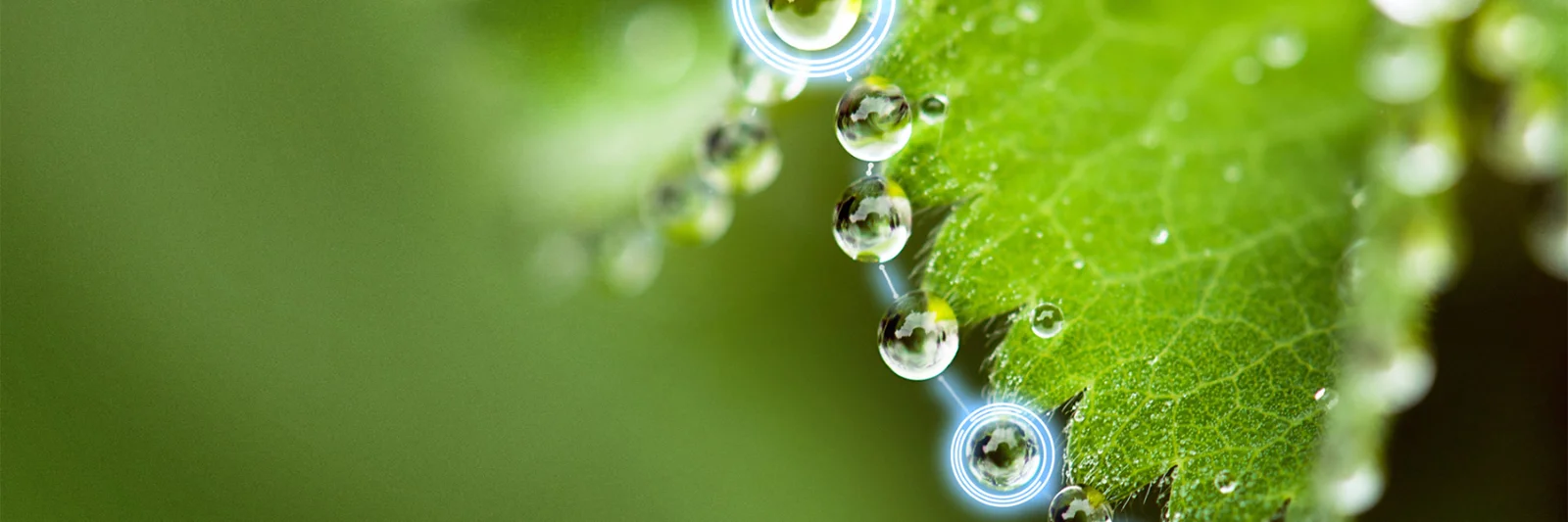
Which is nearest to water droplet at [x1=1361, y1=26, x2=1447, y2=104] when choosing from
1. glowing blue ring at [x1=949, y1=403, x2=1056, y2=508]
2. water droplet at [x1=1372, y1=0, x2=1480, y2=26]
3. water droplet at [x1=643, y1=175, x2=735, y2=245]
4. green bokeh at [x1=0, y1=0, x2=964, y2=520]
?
water droplet at [x1=1372, y1=0, x2=1480, y2=26]

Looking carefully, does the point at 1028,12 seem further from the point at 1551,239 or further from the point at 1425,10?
the point at 1551,239

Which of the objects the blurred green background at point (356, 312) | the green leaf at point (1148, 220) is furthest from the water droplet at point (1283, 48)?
the blurred green background at point (356, 312)

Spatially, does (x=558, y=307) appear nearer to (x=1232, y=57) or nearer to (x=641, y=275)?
(x=641, y=275)

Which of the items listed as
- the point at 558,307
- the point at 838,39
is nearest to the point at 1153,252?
the point at 838,39

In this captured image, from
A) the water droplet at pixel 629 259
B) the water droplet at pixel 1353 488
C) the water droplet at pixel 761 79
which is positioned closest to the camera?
the water droplet at pixel 1353 488

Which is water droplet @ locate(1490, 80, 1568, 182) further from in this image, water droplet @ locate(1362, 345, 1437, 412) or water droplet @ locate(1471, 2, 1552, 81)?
water droplet @ locate(1362, 345, 1437, 412)

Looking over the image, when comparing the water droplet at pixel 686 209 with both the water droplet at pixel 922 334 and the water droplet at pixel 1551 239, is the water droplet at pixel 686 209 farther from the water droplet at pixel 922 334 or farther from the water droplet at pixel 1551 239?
the water droplet at pixel 1551 239
